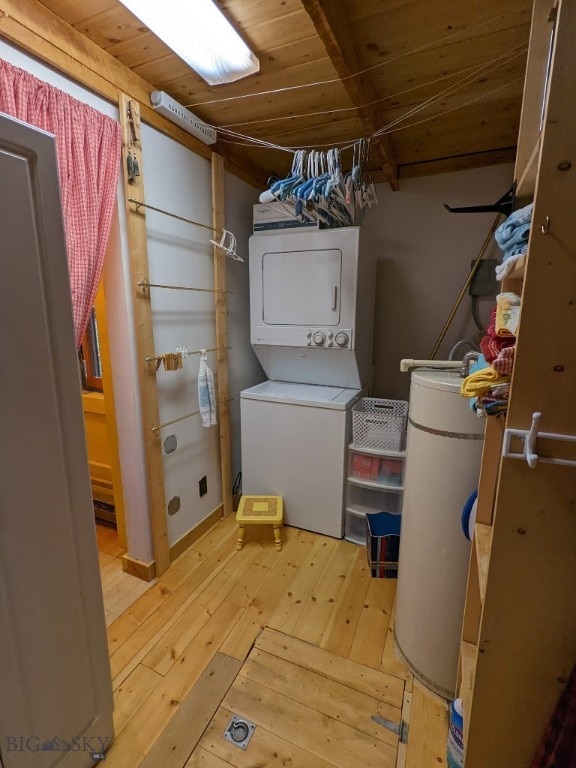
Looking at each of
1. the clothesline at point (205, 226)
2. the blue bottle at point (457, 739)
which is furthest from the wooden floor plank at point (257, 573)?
the clothesline at point (205, 226)

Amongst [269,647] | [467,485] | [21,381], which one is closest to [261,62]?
[21,381]

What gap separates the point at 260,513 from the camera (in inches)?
89.4

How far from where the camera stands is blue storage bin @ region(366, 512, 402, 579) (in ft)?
6.43

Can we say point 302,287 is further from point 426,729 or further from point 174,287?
point 426,729

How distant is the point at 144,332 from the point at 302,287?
1035 millimetres

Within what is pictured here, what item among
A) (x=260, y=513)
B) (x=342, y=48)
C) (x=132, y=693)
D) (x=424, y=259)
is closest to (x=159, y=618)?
(x=132, y=693)

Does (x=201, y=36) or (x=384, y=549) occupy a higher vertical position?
(x=201, y=36)

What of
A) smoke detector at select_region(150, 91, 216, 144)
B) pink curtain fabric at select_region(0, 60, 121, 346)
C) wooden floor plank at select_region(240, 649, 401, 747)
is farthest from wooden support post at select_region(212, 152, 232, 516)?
wooden floor plank at select_region(240, 649, 401, 747)

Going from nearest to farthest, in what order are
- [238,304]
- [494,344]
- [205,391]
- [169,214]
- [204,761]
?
1. [494,344]
2. [204,761]
3. [169,214]
4. [205,391]
5. [238,304]

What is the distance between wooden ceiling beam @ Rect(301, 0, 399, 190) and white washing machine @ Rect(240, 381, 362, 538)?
154 cm

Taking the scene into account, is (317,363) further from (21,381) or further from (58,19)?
(58,19)

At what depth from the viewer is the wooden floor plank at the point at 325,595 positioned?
5.37ft

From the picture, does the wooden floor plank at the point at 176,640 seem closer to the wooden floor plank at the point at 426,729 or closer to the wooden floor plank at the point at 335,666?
the wooden floor plank at the point at 335,666

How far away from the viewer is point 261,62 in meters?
1.47
